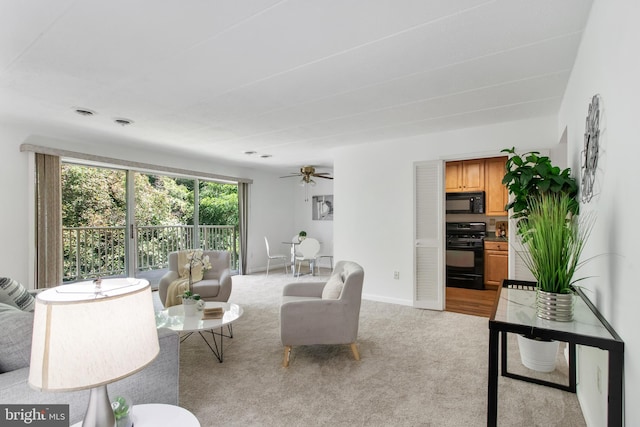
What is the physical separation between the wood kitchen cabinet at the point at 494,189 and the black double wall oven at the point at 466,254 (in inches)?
12.5

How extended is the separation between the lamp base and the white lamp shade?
129 millimetres

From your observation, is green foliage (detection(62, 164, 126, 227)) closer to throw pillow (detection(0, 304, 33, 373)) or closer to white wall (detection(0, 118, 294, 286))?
white wall (detection(0, 118, 294, 286))

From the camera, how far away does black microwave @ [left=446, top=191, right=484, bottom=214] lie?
5590 mm

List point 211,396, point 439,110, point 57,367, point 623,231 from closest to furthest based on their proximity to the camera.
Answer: point 57,367
point 623,231
point 211,396
point 439,110

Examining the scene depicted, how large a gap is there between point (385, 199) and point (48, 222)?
14.1 ft

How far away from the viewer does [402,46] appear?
80.5 inches

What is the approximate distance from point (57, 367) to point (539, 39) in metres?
2.71

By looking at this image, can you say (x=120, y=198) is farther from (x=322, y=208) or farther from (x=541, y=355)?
(x=541, y=355)

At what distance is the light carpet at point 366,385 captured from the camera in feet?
6.52

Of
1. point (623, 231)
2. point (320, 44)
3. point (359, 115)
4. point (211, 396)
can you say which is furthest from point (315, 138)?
point (623, 231)

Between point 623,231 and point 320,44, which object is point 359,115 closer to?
point 320,44

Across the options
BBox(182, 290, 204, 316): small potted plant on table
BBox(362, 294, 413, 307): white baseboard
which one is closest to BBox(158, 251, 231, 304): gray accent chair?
BBox(182, 290, 204, 316): small potted plant on table

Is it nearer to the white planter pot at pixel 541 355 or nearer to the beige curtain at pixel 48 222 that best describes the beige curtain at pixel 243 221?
the beige curtain at pixel 48 222

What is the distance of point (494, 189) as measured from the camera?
5.51m
